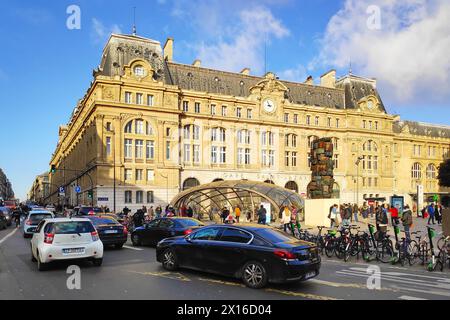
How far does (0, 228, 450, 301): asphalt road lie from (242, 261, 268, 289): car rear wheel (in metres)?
0.21

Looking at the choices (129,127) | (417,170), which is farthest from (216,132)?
(417,170)

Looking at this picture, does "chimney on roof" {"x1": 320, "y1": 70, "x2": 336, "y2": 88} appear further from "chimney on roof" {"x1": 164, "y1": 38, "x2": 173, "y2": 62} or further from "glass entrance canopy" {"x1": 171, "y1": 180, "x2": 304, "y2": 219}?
"glass entrance canopy" {"x1": 171, "y1": 180, "x2": 304, "y2": 219}

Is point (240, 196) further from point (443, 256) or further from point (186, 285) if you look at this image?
point (186, 285)

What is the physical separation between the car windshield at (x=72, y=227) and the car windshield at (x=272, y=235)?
18.3 feet

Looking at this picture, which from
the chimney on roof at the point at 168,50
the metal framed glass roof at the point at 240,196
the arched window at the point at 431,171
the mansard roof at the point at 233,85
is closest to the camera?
the metal framed glass roof at the point at 240,196

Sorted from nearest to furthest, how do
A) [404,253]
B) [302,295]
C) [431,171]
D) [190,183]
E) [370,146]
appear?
[302,295], [404,253], [190,183], [370,146], [431,171]

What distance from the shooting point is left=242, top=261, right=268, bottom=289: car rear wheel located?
9.47 metres

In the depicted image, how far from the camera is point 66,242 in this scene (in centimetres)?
1202

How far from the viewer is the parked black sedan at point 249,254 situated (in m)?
9.38

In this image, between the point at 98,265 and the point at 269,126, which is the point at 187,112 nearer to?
the point at 269,126

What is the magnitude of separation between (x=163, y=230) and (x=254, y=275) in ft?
29.7

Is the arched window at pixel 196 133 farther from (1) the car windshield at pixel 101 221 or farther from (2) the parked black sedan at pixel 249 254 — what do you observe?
(2) the parked black sedan at pixel 249 254

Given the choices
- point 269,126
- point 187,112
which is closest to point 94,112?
point 187,112

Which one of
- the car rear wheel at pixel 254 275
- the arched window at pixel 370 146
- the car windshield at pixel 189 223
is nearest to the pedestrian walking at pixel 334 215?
the car windshield at pixel 189 223
